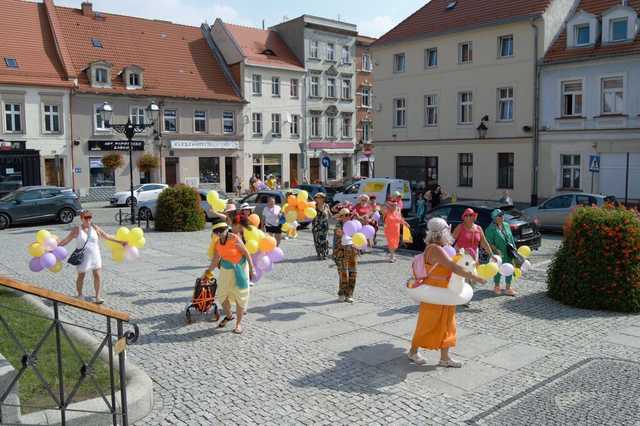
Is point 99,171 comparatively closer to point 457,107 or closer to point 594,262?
point 457,107

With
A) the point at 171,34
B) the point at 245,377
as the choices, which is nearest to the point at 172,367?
the point at 245,377

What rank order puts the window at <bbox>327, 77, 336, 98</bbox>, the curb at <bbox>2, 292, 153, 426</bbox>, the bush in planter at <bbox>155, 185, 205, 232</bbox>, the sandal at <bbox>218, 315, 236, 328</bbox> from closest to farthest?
the curb at <bbox>2, 292, 153, 426</bbox> < the sandal at <bbox>218, 315, 236, 328</bbox> < the bush in planter at <bbox>155, 185, 205, 232</bbox> < the window at <bbox>327, 77, 336, 98</bbox>

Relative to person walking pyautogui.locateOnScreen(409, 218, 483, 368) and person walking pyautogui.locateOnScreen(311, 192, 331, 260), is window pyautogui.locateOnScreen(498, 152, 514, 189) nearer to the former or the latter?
person walking pyautogui.locateOnScreen(311, 192, 331, 260)

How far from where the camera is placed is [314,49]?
158 ft

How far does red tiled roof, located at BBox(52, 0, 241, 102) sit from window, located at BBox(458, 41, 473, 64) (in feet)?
56.5

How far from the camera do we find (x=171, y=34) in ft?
144

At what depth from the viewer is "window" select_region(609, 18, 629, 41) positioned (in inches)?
1046

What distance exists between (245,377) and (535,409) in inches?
125

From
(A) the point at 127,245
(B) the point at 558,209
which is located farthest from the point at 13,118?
(B) the point at 558,209

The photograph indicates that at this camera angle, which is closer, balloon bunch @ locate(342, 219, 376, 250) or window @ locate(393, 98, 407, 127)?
balloon bunch @ locate(342, 219, 376, 250)

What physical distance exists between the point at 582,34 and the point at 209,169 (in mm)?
25297

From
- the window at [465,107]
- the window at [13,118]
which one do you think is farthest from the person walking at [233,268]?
the window at [13,118]

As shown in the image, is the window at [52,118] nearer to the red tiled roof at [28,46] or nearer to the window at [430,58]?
the red tiled roof at [28,46]

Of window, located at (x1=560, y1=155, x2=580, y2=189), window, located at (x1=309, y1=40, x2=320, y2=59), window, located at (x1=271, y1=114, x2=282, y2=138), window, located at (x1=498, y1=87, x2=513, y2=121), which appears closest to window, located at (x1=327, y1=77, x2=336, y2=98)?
window, located at (x1=309, y1=40, x2=320, y2=59)
